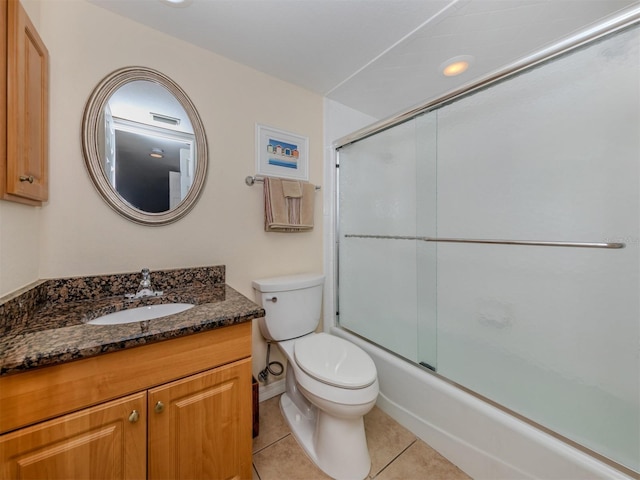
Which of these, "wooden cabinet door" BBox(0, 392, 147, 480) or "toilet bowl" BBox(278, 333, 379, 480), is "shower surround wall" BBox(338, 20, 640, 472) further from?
"wooden cabinet door" BBox(0, 392, 147, 480)

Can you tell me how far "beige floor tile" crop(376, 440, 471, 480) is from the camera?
1106 millimetres

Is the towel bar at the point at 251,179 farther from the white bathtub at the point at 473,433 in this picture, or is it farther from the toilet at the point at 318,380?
the white bathtub at the point at 473,433

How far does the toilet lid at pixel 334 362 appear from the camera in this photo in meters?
1.08

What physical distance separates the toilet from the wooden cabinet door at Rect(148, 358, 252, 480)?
33cm

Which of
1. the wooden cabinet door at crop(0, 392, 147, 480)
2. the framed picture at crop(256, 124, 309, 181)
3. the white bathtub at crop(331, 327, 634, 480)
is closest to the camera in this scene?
the wooden cabinet door at crop(0, 392, 147, 480)

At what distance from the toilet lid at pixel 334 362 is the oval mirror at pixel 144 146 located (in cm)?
97

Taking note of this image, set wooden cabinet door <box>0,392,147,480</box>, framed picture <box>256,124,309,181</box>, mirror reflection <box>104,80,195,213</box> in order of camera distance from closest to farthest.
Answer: wooden cabinet door <box>0,392,147,480</box> < mirror reflection <box>104,80,195,213</box> < framed picture <box>256,124,309,181</box>

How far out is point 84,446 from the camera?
26.3 inches

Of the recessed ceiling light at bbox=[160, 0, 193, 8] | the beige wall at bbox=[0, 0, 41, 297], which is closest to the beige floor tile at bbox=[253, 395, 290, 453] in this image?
the beige wall at bbox=[0, 0, 41, 297]

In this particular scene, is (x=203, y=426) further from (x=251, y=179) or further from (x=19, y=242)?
(x=251, y=179)

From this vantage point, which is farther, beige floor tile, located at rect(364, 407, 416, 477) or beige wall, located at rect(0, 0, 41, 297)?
beige floor tile, located at rect(364, 407, 416, 477)

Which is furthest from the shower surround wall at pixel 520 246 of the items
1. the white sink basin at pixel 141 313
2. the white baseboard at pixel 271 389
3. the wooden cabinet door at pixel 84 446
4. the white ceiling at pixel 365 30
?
the wooden cabinet door at pixel 84 446

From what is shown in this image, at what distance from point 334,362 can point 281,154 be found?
4.17 ft

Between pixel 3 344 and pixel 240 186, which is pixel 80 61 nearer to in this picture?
pixel 240 186
